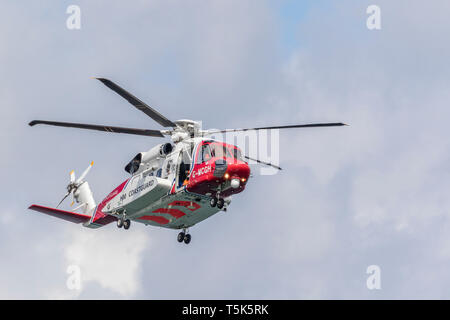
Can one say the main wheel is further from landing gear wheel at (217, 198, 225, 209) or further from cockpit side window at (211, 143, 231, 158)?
cockpit side window at (211, 143, 231, 158)

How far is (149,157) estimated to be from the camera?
5228 centimetres

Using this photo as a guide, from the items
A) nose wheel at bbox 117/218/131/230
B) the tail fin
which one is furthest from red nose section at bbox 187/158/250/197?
the tail fin

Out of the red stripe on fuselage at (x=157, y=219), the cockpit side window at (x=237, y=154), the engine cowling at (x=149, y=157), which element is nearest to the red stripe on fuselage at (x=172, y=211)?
the red stripe on fuselage at (x=157, y=219)

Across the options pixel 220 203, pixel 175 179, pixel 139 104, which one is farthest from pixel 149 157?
pixel 220 203

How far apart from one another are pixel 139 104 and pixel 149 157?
5320 millimetres

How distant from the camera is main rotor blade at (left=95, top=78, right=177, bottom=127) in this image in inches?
1820

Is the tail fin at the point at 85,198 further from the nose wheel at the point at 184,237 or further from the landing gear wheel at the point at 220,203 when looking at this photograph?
the landing gear wheel at the point at 220,203

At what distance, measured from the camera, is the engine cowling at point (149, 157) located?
5128 cm

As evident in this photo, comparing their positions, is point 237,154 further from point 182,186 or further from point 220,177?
point 182,186

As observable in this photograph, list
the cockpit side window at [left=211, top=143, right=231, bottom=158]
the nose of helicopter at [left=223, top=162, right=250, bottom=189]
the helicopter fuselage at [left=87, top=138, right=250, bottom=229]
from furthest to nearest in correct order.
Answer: the cockpit side window at [left=211, top=143, right=231, bottom=158], the helicopter fuselage at [left=87, top=138, right=250, bottom=229], the nose of helicopter at [left=223, top=162, right=250, bottom=189]

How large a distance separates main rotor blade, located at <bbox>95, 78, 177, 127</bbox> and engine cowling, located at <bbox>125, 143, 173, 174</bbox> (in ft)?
4.90

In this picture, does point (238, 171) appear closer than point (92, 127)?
Yes
